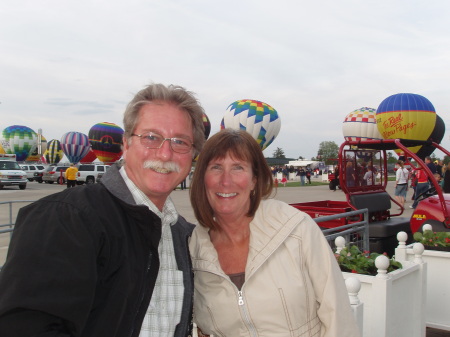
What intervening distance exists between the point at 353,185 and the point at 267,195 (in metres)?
5.33

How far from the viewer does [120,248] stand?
1.45 meters

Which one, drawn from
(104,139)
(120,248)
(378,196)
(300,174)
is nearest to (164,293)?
(120,248)

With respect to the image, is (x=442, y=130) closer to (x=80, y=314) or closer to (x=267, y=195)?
(x=267, y=195)

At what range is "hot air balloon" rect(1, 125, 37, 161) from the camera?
52.7m

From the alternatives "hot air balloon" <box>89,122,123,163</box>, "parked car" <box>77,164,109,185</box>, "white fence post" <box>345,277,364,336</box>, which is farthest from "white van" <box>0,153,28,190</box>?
"white fence post" <box>345,277,364,336</box>

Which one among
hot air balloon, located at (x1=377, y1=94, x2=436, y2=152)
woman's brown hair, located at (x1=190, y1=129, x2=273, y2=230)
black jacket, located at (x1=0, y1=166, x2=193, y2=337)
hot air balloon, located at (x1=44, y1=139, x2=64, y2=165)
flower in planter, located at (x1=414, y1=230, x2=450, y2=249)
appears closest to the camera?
black jacket, located at (x1=0, y1=166, x2=193, y2=337)

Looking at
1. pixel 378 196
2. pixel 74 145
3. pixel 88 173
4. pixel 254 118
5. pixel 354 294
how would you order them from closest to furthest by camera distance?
1. pixel 354 294
2. pixel 378 196
3. pixel 254 118
4. pixel 88 173
5. pixel 74 145

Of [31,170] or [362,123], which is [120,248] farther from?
[31,170]

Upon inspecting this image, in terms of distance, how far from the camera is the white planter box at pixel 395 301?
10.5ft

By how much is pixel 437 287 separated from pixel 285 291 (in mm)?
Result: 3305

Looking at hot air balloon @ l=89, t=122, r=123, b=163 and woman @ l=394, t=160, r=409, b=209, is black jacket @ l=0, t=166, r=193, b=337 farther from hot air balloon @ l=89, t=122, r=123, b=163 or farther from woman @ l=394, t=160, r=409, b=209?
hot air balloon @ l=89, t=122, r=123, b=163

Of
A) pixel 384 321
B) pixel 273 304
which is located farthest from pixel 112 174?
pixel 384 321

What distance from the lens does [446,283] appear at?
4449mm

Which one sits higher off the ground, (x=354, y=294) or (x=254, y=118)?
(x=254, y=118)
